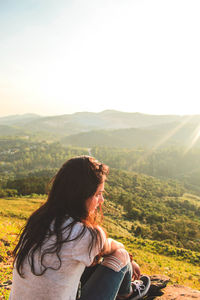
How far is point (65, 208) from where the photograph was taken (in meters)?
2.60

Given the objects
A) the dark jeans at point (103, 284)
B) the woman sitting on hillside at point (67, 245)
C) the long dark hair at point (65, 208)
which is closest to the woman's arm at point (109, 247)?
the woman sitting on hillside at point (67, 245)

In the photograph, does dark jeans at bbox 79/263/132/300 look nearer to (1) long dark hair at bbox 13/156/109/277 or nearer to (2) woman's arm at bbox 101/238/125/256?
(2) woman's arm at bbox 101/238/125/256

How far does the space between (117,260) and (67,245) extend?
1095 millimetres

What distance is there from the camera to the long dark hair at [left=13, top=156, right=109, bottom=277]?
8.01 ft

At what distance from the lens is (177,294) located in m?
4.59

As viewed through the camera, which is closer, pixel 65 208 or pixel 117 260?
pixel 65 208

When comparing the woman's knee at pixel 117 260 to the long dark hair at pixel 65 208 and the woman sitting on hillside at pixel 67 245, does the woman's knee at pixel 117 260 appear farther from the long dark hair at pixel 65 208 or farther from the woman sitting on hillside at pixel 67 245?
the long dark hair at pixel 65 208

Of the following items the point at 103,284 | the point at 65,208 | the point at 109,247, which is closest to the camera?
the point at 65,208

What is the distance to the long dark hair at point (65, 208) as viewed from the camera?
2.44 meters

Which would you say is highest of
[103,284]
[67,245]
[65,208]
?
[65,208]

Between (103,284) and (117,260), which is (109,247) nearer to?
(117,260)

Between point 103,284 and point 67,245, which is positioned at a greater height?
point 67,245

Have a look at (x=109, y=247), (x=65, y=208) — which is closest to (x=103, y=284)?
(x=109, y=247)

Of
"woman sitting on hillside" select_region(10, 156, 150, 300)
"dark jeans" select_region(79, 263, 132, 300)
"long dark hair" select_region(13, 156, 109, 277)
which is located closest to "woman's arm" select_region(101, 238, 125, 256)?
"woman sitting on hillside" select_region(10, 156, 150, 300)
